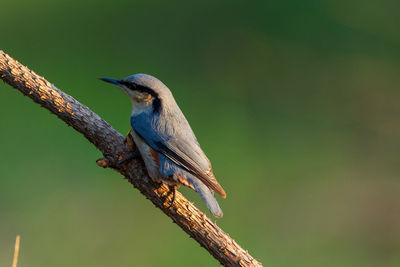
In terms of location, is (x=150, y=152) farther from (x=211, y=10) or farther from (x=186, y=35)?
(x=211, y=10)

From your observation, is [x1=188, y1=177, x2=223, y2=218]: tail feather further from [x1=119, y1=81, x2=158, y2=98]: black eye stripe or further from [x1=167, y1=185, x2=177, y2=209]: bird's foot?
[x1=119, y1=81, x2=158, y2=98]: black eye stripe

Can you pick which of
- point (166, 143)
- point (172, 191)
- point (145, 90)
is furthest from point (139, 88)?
point (172, 191)

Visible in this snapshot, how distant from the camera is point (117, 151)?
1792 millimetres

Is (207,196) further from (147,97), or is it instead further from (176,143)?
(147,97)

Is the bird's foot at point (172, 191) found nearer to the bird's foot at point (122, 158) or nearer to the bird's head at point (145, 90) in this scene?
the bird's foot at point (122, 158)

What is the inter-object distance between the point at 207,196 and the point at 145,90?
0.49 metres

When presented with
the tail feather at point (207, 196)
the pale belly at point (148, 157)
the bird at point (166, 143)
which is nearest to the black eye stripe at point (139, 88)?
the bird at point (166, 143)

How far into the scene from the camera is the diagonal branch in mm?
1699

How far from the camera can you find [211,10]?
529cm

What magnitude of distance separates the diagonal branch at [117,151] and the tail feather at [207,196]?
6 cm

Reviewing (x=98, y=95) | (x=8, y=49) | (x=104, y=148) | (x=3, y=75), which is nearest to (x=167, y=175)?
(x=104, y=148)

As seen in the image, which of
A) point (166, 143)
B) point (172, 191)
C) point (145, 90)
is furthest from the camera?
point (145, 90)

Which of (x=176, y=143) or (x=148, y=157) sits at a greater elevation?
(x=176, y=143)

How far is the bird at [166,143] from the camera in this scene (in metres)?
1.82
